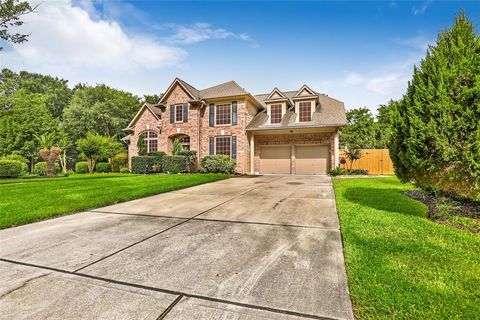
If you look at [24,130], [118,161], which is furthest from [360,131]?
[24,130]

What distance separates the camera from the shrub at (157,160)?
1861cm

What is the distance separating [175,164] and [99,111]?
2340cm

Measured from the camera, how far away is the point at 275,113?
17.9 meters

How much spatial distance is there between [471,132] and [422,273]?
3.13 m

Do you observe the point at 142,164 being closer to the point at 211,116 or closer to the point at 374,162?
the point at 211,116

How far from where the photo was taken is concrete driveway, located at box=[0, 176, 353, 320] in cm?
202

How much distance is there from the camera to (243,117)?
17578 mm

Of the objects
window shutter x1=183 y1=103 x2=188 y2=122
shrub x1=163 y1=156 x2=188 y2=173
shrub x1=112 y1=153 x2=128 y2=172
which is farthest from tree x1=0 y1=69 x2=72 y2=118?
shrub x1=163 y1=156 x2=188 y2=173

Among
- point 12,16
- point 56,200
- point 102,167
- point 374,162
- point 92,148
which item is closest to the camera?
point 56,200

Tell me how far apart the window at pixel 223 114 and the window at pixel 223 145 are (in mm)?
1302

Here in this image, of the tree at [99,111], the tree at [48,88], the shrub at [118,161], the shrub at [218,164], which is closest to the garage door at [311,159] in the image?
the shrub at [218,164]

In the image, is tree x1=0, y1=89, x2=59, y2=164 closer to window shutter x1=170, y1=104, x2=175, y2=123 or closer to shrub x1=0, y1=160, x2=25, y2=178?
shrub x1=0, y1=160, x2=25, y2=178

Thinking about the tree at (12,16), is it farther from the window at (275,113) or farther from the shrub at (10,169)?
the window at (275,113)

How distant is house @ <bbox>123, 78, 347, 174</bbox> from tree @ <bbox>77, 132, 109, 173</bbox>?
611cm
